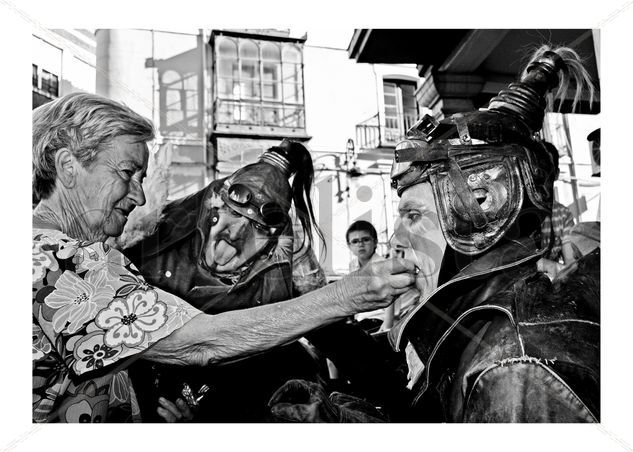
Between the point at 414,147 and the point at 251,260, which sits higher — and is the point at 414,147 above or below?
above

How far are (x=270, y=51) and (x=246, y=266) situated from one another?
1.02 metres

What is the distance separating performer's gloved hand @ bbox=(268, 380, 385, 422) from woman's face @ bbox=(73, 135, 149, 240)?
1017mm

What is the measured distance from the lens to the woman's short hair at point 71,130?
2885 mm

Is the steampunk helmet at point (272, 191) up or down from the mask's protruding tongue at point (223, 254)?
up

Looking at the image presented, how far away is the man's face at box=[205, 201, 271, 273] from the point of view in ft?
9.59

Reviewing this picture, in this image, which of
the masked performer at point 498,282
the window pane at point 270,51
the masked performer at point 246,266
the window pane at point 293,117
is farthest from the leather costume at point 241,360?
the window pane at point 270,51

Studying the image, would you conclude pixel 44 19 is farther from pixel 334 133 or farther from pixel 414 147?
pixel 414 147

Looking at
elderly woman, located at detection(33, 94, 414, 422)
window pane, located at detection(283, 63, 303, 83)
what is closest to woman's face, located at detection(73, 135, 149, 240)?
elderly woman, located at detection(33, 94, 414, 422)

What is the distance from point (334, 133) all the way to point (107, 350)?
139 cm

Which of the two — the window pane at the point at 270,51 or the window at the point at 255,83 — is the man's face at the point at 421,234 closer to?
the window at the point at 255,83

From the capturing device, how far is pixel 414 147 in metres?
2.93

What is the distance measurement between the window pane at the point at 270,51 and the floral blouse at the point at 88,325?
45.4 inches
